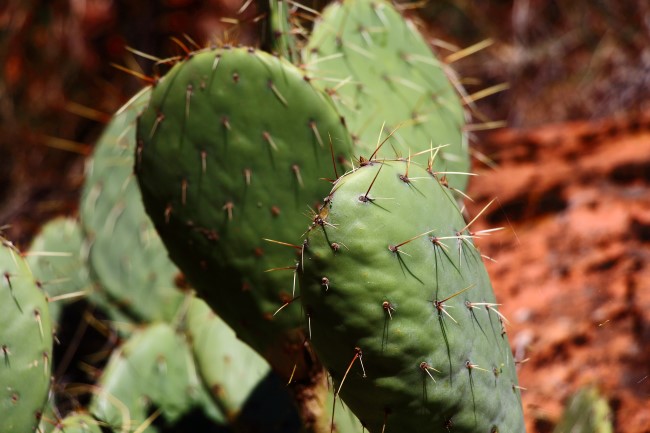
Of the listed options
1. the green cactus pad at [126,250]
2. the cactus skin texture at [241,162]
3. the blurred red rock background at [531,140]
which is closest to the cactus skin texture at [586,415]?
the blurred red rock background at [531,140]

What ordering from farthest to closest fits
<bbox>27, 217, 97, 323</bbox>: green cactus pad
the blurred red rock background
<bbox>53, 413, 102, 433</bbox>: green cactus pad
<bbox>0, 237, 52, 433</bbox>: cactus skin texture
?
<bbox>27, 217, 97, 323</bbox>: green cactus pad
the blurred red rock background
<bbox>53, 413, 102, 433</bbox>: green cactus pad
<bbox>0, 237, 52, 433</bbox>: cactus skin texture

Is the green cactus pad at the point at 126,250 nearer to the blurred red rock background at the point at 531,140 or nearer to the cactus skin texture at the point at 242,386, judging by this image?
the blurred red rock background at the point at 531,140

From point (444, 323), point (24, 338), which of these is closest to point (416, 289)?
point (444, 323)

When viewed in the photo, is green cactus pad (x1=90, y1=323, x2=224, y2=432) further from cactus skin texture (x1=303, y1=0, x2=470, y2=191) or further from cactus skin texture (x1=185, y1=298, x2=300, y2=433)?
cactus skin texture (x1=303, y1=0, x2=470, y2=191)

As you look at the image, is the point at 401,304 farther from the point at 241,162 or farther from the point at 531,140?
the point at 531,140

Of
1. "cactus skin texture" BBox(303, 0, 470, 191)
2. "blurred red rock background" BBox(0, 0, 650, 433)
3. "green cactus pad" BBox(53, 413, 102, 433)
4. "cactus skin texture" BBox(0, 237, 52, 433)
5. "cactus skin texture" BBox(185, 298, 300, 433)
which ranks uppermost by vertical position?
"cactus skin texture" BBox(303, 0, 470, 191)

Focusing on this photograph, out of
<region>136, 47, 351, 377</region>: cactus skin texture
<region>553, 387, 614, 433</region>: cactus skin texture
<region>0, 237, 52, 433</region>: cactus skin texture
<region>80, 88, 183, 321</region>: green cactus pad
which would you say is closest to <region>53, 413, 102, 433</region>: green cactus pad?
<region>0, 237, 52, 433</region>: cactus skin texture
